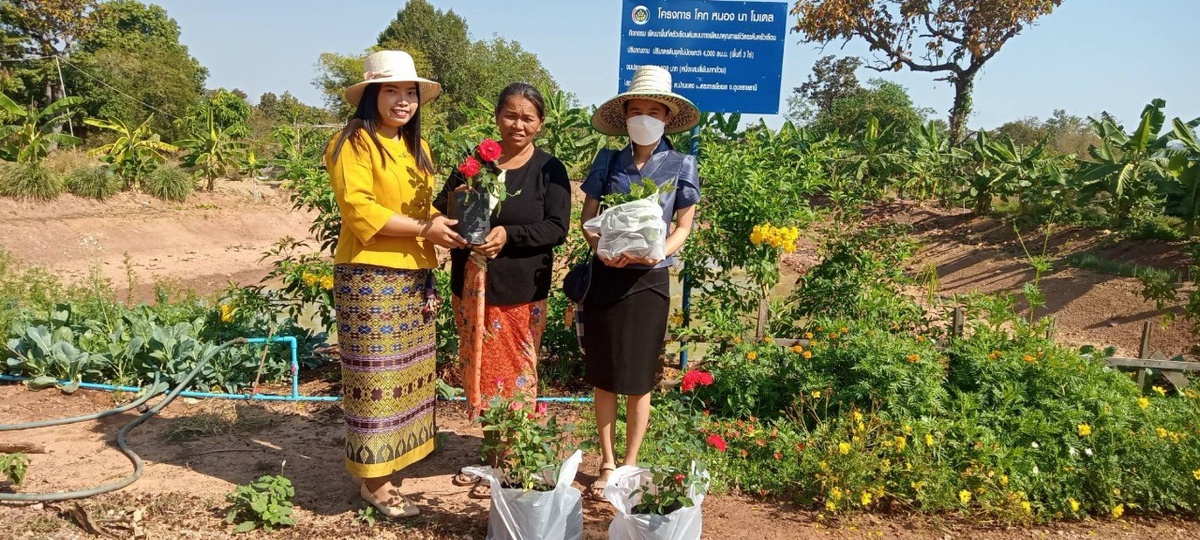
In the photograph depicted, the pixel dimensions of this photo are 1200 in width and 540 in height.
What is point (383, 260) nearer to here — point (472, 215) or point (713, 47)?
point (472, 215)

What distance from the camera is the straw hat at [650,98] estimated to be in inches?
111

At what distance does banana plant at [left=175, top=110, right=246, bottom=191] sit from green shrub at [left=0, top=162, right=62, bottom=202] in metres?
2.92

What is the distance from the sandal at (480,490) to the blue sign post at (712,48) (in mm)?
2185

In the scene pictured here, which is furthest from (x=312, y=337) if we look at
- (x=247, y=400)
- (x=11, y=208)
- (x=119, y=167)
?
(x=119, y=167)

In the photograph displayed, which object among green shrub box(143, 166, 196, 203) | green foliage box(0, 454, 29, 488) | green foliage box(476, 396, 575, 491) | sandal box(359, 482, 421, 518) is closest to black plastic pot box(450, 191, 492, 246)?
green foliage box(476, 396, 575, 491)

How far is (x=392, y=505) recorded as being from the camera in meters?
2.93

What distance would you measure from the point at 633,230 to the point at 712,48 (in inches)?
80.2

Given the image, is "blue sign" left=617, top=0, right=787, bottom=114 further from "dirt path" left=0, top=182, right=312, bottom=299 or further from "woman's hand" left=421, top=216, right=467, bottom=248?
"dirt path" left=0, top=182, right=312, bottom=299

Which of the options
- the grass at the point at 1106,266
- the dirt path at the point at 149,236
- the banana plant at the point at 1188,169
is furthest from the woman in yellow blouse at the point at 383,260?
the banana plant at the point at 1188,169

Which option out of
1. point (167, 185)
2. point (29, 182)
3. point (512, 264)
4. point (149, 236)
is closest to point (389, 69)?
point (512, 264)

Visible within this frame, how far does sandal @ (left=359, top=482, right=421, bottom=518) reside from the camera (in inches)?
114

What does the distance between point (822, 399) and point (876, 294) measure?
86 centimetres

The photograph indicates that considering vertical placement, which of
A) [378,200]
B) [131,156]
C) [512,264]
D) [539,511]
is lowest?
[539,511]

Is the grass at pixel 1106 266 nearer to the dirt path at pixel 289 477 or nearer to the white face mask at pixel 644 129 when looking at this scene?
the dirt path at pixel 289 477
